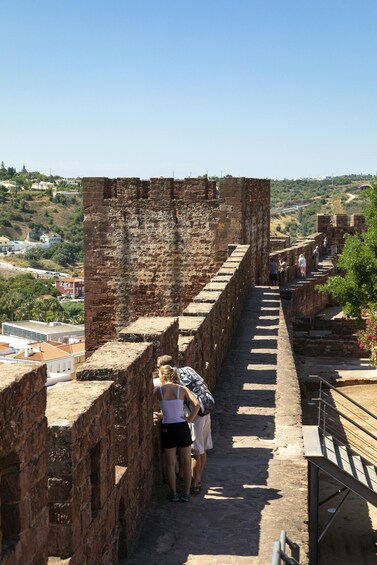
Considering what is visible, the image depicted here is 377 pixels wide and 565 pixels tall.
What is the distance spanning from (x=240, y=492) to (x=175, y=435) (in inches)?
25.0

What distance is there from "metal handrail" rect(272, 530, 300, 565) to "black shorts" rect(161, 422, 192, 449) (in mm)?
1203

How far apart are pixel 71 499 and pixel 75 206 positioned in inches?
5413

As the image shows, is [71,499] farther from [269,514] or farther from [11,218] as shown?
[11,218]

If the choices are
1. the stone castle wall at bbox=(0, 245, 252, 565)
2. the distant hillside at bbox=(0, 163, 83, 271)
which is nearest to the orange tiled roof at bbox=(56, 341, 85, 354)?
the stone castle wall at bbox=(0, 245, 252, 565)

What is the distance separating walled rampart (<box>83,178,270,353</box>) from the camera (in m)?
15.6

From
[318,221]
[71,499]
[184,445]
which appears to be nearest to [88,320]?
[184,445]

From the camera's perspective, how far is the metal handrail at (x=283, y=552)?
4.20 metres

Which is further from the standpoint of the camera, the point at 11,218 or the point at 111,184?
the point at 11,218

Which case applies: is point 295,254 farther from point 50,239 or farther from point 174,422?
point 50,239

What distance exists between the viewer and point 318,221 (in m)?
34.2

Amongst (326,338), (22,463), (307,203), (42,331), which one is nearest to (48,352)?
(42,331)

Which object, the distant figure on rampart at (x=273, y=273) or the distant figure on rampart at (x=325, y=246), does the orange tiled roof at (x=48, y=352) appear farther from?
the distant figure on rampart at (x=273, y=273)

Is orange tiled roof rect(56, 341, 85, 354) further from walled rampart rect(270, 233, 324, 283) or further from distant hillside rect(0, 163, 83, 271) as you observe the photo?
distant hillside rect(0, 163, 83, 271)

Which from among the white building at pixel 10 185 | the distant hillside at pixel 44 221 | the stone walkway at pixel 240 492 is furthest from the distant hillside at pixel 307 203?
the stone walkway at pixel 240 492
